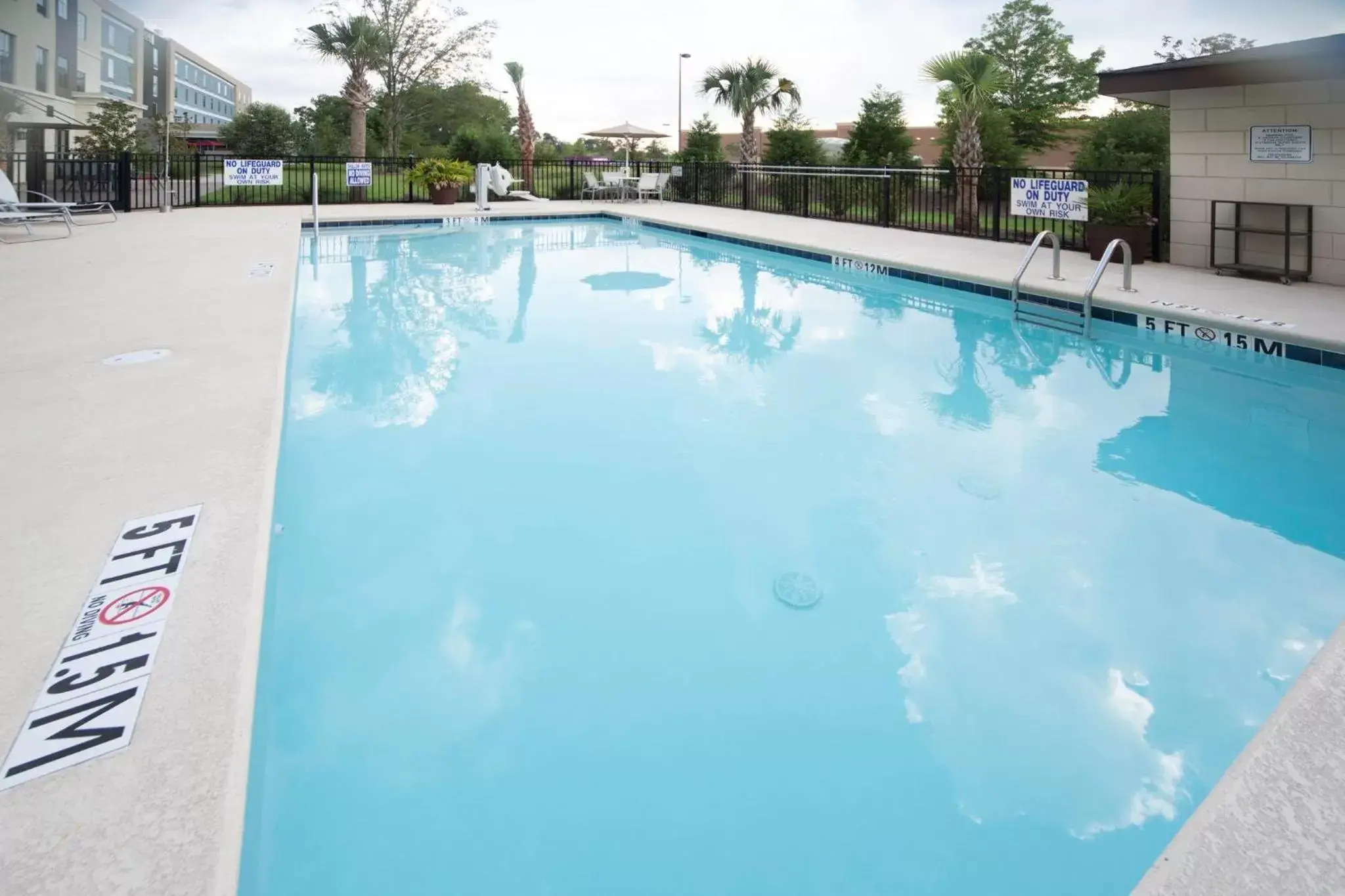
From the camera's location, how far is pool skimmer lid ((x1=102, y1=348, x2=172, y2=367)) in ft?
13.4

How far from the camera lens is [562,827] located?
5.68 feet

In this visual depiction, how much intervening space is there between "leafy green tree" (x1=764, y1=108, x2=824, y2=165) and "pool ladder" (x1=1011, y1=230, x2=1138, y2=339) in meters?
16.9

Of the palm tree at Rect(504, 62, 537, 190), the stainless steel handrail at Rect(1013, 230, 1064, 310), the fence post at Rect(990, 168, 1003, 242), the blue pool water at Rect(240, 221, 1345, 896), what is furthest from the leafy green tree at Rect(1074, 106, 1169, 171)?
the blue pool water at Rect(240, 221, 1345, 896)

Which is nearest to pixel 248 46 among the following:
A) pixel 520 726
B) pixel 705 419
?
pixel 705 419

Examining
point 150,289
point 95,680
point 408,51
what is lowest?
point 95,680

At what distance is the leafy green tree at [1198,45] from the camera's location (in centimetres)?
2920

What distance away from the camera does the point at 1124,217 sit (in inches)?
320

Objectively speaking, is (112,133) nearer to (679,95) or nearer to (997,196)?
(679,95)

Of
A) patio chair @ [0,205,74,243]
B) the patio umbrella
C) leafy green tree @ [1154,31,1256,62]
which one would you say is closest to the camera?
patio chair @ [0,205,74,243]

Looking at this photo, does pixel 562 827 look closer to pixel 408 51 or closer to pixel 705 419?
pixel 705 419

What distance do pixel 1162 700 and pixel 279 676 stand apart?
2.20 m

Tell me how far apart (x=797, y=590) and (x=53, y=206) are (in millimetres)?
11571

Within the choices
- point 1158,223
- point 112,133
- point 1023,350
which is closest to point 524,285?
point 1023,350

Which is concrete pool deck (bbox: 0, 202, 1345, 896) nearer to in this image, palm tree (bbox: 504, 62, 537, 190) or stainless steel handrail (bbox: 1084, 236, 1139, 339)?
stainless steel handrail (bbox: 1084, 236, 1139, 339)
